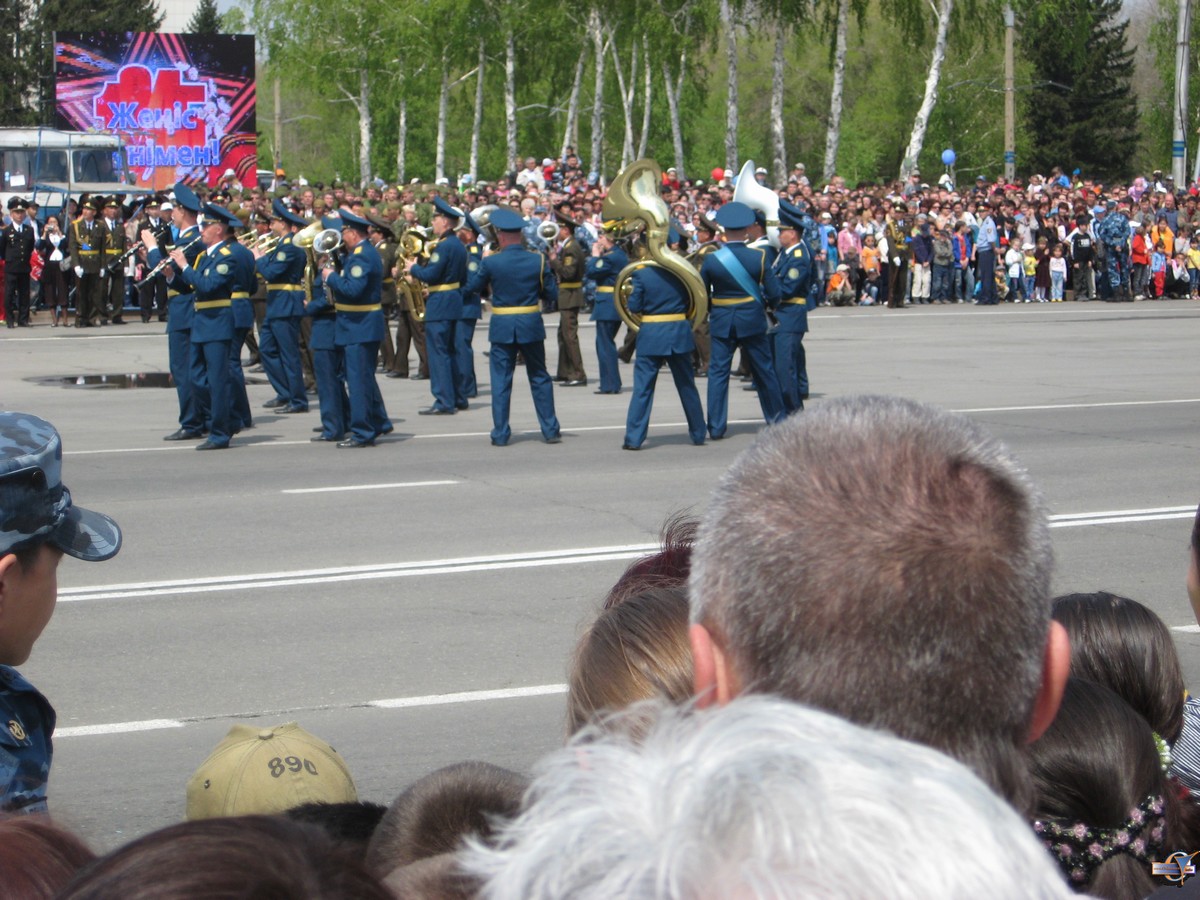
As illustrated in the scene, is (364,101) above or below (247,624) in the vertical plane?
above

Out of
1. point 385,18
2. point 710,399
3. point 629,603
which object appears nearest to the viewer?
point 629,603

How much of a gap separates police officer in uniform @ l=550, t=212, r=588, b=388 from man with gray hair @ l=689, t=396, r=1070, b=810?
15.7 meters

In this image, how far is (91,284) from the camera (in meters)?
25.2

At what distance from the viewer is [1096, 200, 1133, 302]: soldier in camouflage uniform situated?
30297 millimetres

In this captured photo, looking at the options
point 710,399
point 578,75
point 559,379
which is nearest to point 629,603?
point 710,399

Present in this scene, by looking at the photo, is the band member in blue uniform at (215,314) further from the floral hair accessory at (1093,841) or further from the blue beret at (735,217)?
the floral hair accessory at (1093,841)

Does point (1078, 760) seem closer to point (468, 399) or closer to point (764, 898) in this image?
point (764, 898)

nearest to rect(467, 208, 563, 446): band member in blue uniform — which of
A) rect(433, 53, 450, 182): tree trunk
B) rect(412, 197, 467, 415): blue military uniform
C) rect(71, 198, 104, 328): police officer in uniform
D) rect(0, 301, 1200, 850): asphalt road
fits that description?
rect(0, 301, 1200, 850): asphalt road

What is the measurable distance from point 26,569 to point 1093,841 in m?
1.76

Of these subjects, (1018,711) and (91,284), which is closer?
(1018,711)

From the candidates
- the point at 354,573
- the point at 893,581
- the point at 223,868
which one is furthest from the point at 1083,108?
the point at 223,868

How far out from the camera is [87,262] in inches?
974

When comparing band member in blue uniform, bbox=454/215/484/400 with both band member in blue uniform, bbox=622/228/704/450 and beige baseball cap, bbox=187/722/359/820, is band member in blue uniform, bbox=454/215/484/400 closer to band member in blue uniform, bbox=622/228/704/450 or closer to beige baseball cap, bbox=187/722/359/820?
band member in blue uniform, bbox=622/228/704/450

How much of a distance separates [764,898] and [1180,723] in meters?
2.20
